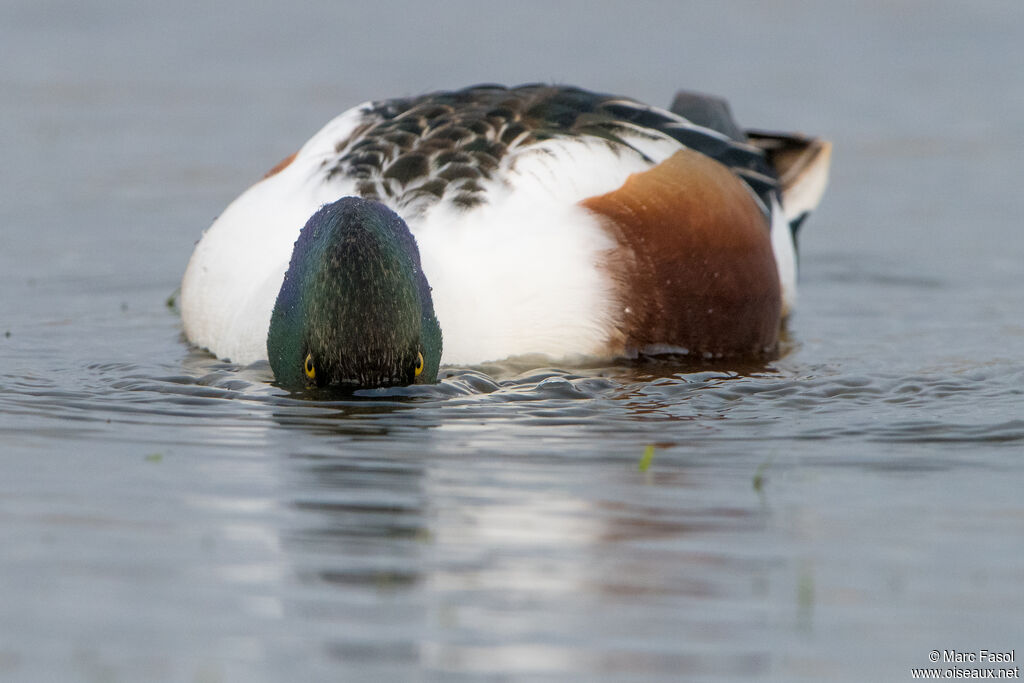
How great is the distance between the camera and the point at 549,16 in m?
14.9

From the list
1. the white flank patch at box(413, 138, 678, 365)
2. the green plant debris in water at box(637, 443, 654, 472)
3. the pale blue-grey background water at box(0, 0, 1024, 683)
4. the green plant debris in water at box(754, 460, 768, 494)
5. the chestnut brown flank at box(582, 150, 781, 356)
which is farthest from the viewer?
the chestnut brown flank at box(582, 150, 781, 356)

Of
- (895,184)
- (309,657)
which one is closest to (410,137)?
(309,657)

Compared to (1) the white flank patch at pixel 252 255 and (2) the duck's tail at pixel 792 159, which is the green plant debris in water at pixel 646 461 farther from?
(2) the duck's tail at pixel 792 159

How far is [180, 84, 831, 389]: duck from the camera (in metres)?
6.07

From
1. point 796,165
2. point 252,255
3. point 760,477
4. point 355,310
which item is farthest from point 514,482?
point 796,165

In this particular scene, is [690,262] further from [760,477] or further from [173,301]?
[173,301]

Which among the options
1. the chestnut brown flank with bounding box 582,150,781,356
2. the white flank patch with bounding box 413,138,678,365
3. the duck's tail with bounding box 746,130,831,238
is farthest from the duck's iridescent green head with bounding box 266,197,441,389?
the duck's tail with bounding box 746,130,831,238

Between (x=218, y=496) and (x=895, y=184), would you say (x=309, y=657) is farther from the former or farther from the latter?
(x=895, y=184)

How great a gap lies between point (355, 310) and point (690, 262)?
72.6 inches

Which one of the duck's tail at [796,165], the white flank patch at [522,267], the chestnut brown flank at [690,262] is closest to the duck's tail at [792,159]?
the duck's tail at [796,165]

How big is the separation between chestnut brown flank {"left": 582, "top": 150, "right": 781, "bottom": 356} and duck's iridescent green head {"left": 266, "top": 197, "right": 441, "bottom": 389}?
3.34 ft

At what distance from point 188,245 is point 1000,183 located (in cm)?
500

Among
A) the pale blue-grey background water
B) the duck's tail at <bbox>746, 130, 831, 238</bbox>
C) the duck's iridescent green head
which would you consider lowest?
the pale blue-grey background water

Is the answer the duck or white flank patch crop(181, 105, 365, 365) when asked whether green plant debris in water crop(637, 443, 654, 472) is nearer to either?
the duck
